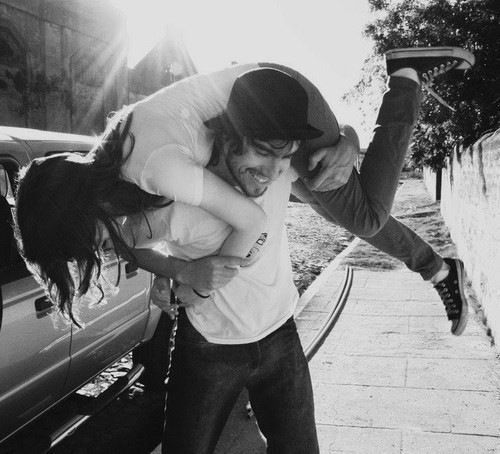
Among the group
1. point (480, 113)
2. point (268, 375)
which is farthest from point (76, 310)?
point (480, 113)

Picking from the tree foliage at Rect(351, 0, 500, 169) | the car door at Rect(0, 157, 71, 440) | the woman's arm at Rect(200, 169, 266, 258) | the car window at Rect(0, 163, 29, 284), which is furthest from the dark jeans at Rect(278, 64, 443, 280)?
the tree foliage at Rect(351, 0, 500, 169)

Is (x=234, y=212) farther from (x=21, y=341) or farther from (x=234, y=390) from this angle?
(x=21, y=341)

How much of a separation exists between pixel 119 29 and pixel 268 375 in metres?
29.2

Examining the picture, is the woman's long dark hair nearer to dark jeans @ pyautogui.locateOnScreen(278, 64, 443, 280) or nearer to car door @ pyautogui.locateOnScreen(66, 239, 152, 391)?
dark jeans @ pyautogui.locateOnScreen(278, 64, 443, 280)

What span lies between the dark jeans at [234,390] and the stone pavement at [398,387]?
1.64 meters

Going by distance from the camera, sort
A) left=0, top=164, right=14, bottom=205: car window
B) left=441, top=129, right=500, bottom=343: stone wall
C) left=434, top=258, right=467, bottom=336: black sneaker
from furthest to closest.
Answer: left=441, top=129, right=500, bottom=343: stone wall
left=0, top=164, right=14, bottom=205: car window
left=434, top=258, right=467, bottom=336: black sneaker

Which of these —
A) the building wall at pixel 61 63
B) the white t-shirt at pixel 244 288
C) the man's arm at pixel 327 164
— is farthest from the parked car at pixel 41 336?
the building wall at pixel 61 63

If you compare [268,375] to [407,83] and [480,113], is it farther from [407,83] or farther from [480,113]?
[480,113]

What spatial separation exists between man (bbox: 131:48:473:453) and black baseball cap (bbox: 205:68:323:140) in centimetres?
11

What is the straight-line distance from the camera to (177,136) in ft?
5.16

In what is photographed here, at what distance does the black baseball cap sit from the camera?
1.53m

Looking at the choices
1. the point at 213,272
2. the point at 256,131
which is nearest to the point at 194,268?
the point at 213,272

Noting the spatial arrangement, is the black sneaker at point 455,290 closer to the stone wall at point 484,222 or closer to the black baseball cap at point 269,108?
the black baseball cap at point 269,108

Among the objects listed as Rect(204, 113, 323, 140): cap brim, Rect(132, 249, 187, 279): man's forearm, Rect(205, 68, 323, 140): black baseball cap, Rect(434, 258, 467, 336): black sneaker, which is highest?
Rect(205, 68, 323, 140): black baseball cap
